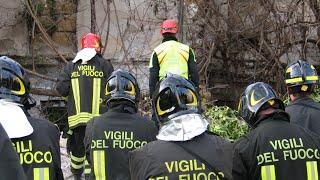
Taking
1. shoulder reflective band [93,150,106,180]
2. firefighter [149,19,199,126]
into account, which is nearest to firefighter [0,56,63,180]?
shoulder reflective band [93,150,106,180]

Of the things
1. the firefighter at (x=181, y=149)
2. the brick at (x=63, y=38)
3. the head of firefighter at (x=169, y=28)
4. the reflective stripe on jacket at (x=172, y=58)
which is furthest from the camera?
the brick at (x=63, y=38)

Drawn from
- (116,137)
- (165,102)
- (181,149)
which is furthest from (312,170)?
(116,137)

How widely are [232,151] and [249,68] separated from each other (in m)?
9.92

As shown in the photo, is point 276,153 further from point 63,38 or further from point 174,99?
point 63,38

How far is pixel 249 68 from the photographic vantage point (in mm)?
13289

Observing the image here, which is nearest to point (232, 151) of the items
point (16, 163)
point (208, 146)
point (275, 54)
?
point (208, 146)

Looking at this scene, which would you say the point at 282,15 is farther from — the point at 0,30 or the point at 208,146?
the point at 208,146

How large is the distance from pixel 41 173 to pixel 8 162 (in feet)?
5.64

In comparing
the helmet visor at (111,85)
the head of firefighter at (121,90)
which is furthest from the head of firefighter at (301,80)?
the helmet visor at (111,85)

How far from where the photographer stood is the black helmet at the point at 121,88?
4660 millimetres

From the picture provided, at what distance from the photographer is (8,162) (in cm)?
229

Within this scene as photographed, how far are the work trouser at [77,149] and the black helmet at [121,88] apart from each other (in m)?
2.50

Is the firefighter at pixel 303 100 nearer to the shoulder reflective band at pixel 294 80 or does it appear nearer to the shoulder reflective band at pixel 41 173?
the shoulder reflective band at pixel 294 80

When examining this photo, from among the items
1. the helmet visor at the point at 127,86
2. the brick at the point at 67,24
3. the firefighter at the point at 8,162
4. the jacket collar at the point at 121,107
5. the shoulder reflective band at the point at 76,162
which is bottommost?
the shoulder reflective band at the point at 76,162
